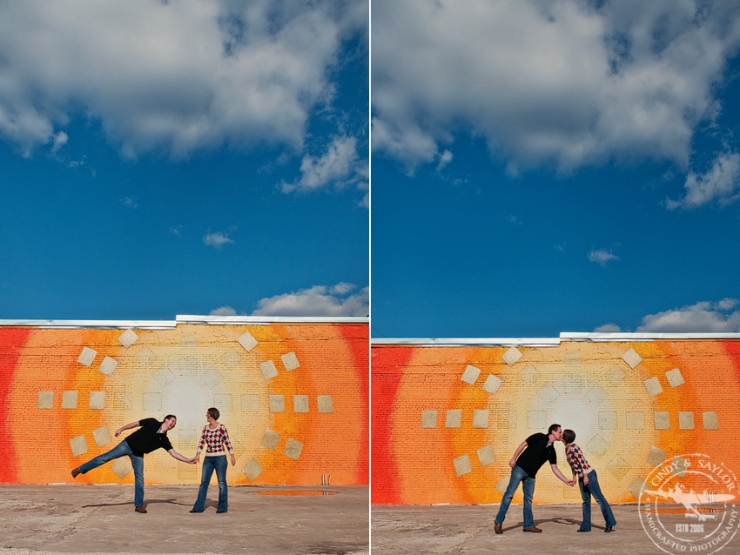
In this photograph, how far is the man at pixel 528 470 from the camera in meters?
7.97

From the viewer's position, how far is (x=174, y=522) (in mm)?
8211

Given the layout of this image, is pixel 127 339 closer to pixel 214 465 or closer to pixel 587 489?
pixel 214 465

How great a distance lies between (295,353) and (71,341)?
3377mm

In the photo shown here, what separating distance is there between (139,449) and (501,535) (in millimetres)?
4571

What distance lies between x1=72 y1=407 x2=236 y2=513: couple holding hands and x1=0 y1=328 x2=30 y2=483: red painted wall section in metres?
2.12

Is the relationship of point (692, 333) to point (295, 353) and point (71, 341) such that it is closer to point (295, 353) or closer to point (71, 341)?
point (295, 353)

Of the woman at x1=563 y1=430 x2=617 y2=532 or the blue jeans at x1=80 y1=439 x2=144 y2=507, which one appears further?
the blue jeans at x1=80 y1=439 x2=144 y2=507

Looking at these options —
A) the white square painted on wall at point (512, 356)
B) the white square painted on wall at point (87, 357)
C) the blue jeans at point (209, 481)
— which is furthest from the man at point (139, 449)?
the white square painted on wall at point (512, 356)

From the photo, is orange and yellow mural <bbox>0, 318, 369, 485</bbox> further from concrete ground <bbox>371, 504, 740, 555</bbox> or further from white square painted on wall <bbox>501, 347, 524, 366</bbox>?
white square painted on wall <bbox>501, 347, 524, 366</bbox>

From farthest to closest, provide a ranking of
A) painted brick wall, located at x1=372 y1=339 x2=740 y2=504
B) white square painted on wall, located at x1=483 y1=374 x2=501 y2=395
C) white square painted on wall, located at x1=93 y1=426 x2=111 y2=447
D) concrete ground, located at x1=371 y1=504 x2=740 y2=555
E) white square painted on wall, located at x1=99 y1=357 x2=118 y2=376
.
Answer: white square painted on wall, located at x1=99 y1=357 x2=118 y2=376 → white square painted on wall, located at x1=93 y1=426 x2=111 y2=447 → white square painted on wall, located at x1=483 y1=374 x2=501 y2=395 → painted brick wall, located at x1=372 y1=339 x2=740 y2=504 → concrete ground, located at x1=371 y1=504 x2=740 y2=555

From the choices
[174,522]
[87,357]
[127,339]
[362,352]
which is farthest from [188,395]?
[362,352]

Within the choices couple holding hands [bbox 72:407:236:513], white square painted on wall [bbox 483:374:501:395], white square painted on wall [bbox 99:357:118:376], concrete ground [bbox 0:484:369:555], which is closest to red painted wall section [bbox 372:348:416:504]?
concrete ground [bbox 0:484:369:555]

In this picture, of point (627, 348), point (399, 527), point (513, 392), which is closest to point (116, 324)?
point (399, 527)

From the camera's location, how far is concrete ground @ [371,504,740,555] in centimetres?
764
